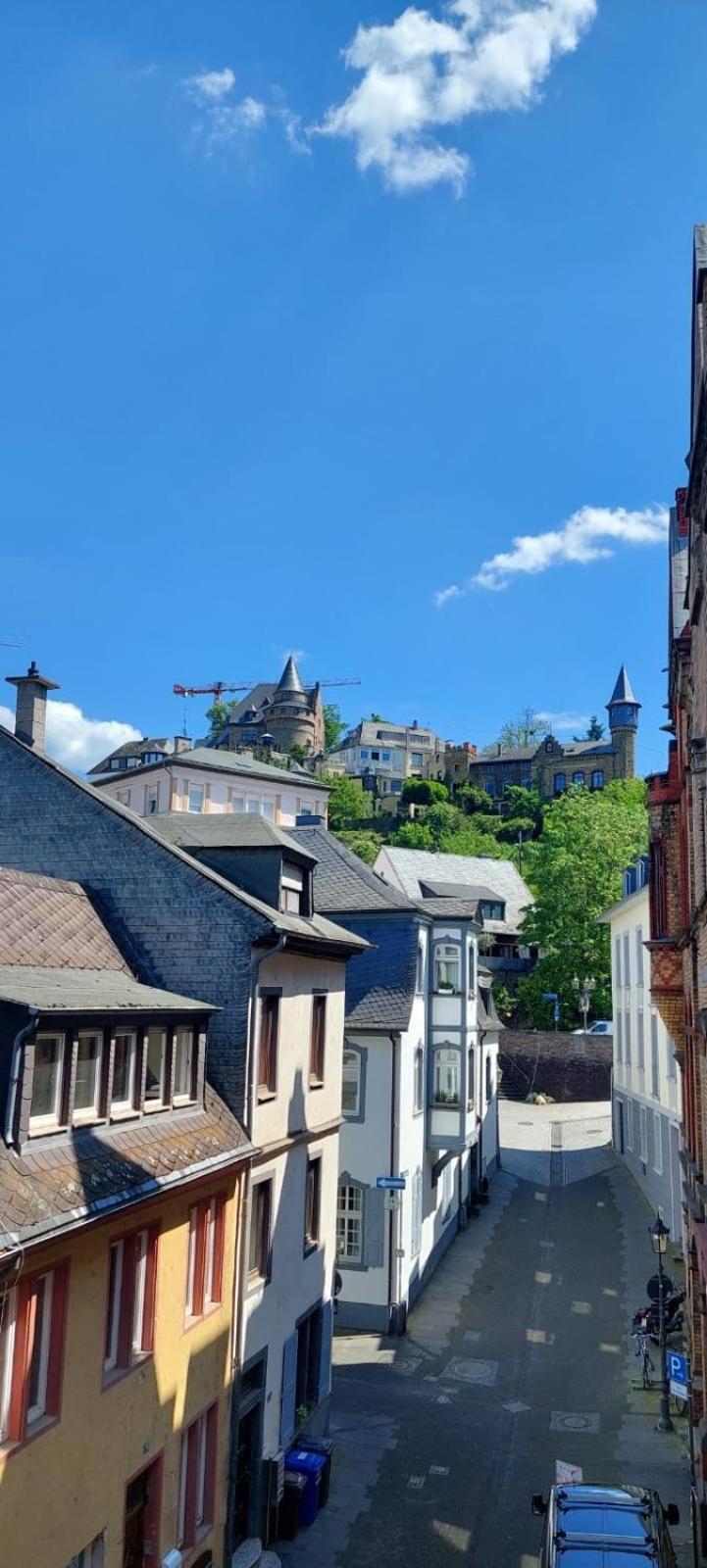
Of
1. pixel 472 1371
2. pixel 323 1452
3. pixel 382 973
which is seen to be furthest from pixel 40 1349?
pixel 382 973

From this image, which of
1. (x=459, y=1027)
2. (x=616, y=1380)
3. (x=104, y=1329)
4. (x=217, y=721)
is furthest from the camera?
(x=217, y=721)

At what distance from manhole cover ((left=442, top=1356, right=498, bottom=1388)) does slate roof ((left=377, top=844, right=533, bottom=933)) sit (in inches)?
1759

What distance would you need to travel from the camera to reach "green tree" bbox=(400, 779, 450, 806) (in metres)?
130

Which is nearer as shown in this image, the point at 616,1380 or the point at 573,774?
the point at 616,1380

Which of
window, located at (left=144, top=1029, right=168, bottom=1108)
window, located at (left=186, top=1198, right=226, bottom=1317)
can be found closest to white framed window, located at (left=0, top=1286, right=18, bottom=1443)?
window, located at (left=144, top=1029, right=168, bottom=1108)

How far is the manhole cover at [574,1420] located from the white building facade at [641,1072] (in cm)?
1014

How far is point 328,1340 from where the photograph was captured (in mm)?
18422

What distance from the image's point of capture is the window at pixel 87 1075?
1105 centimetres

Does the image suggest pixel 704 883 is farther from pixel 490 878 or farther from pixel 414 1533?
pixel 490 878

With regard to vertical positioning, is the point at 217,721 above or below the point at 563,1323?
above

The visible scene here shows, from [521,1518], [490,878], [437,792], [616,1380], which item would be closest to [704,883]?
[521,1518]

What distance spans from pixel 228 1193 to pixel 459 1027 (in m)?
14.1

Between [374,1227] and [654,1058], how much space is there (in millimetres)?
13599

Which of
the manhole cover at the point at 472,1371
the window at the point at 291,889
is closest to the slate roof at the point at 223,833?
the window at the point at 291,889
